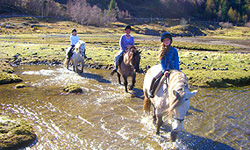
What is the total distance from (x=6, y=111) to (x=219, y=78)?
42.4ft

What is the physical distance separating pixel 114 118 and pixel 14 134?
3.96m

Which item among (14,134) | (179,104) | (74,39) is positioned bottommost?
(14,134)

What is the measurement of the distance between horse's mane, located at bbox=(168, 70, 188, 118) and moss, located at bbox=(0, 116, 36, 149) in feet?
15.9

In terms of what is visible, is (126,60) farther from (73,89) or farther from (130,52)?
(73,89)

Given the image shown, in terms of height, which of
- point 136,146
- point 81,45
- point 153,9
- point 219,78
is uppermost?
point 153,9

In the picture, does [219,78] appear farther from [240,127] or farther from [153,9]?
[153,9]

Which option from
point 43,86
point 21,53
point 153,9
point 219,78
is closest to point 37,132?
point 43,86

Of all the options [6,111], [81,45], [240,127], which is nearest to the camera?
[240,127]

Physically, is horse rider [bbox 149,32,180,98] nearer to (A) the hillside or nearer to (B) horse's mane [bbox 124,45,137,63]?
(B) horse's mane [bbox 124,45,137,63]

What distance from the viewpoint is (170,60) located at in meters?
7.28

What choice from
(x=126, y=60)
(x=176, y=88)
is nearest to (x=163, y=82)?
(x=176, y=88)

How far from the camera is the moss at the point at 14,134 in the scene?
6.33 m

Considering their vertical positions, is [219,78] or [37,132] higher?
[219,78]

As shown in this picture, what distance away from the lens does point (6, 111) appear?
9.31 meters
